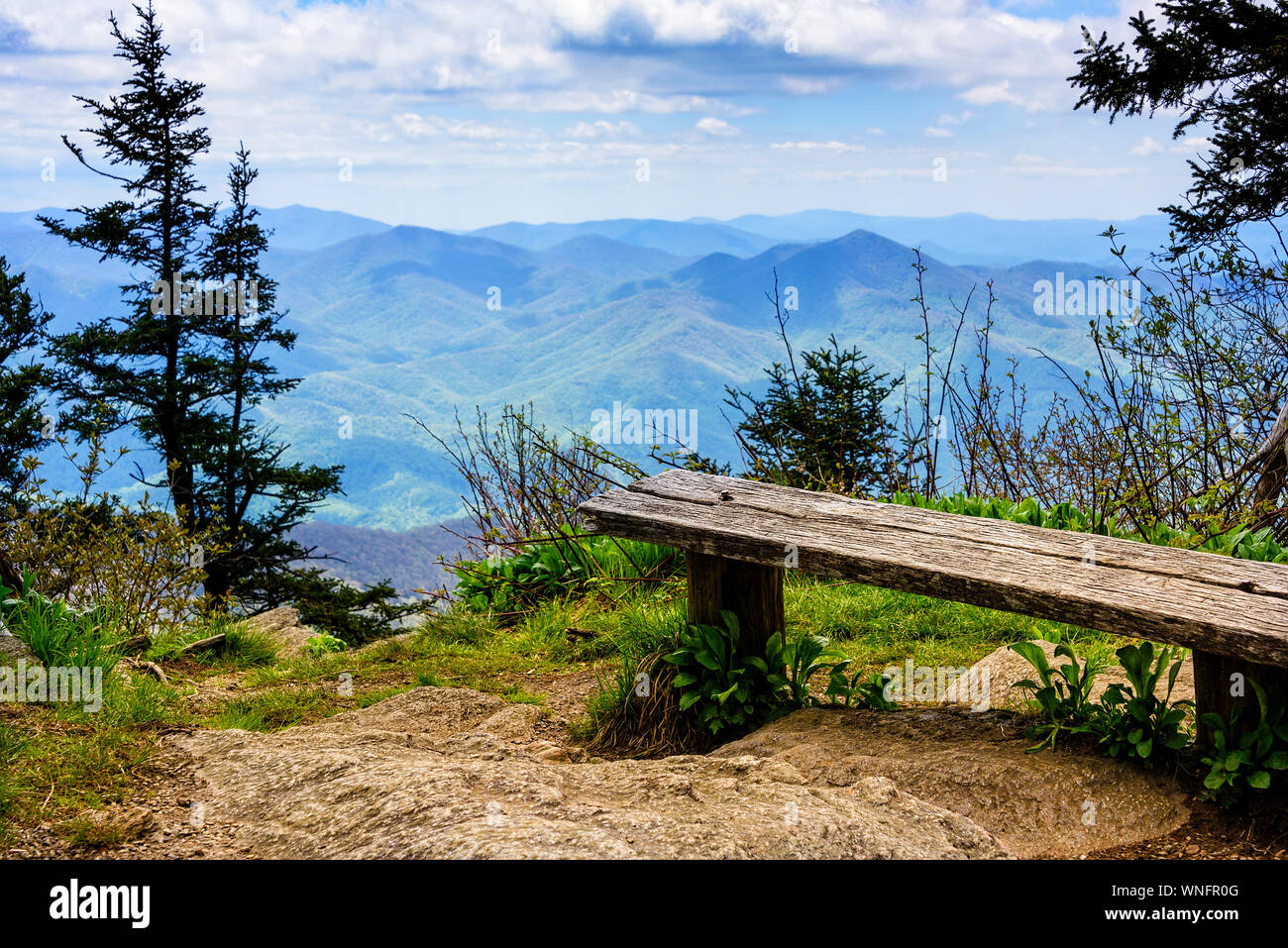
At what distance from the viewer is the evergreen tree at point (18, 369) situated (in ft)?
74.5

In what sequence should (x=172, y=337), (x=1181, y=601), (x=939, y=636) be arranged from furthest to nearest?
(x=172, y=337), (x=939, y=636), (x=1181, y=601)

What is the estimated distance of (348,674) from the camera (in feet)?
16.8

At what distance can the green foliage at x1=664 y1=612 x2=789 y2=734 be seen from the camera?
12.6 feet

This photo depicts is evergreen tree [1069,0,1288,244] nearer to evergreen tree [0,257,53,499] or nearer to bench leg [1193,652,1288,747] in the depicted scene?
bench leg [1193,652,1288,747]

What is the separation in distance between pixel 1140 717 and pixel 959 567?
68cm

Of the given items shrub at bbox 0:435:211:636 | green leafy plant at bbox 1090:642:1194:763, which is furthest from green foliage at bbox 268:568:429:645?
green leafy plant at bbox 1090:642:1194:763

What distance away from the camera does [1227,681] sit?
9.50 feet

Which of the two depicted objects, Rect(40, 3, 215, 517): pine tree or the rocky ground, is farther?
Rect(40, 3, 215, 517): pine tree

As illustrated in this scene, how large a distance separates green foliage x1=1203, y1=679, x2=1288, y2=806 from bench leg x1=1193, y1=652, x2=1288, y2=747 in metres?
0.02

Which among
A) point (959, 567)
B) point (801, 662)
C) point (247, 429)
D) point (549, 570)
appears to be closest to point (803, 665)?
point (801, 662)

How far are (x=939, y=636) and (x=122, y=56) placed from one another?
28.0 metres

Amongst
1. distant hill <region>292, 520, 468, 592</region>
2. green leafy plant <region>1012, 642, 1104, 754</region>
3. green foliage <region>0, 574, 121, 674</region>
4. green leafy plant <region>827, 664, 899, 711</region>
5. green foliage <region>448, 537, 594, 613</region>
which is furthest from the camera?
distant hill <region>292, 520, 468, 592</region>
